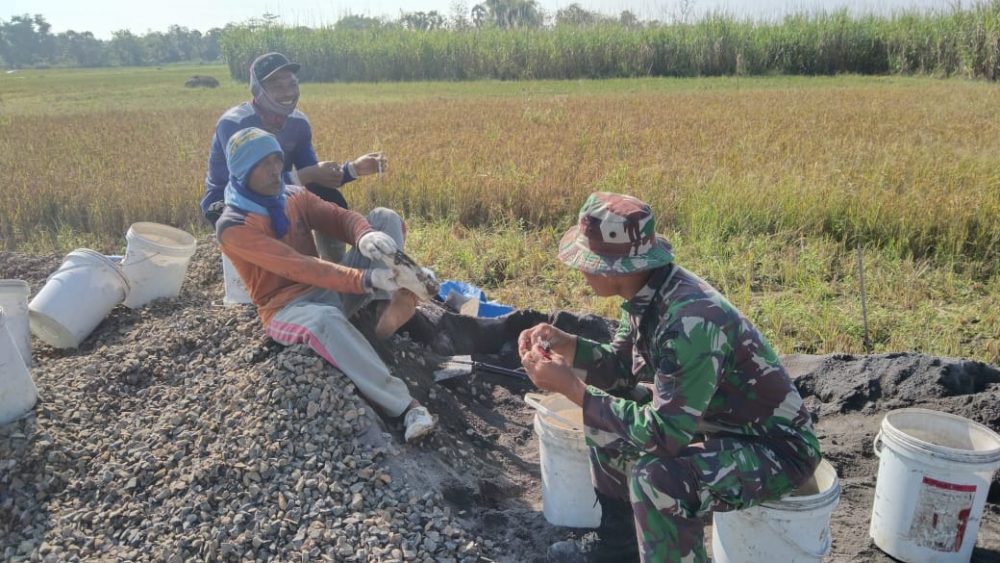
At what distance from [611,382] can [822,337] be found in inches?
103

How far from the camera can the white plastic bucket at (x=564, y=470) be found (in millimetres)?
3209

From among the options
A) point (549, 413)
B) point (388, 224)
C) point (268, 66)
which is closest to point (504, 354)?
point (388, 224)

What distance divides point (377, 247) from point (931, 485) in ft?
8.45

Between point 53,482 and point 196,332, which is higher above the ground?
point 196,332

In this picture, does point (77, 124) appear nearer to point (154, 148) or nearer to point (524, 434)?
point (154, 148)

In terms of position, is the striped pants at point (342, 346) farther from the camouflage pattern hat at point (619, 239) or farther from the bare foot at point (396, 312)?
the camouflage pattern hat at point (619, 239)

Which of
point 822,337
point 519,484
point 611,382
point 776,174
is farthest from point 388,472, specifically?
point 776,174

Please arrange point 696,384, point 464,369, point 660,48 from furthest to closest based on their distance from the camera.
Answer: point 660,48 < point 464,369 < point 696,384

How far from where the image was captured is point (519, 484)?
3871 mm

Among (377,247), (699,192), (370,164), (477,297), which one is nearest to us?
(377,247)

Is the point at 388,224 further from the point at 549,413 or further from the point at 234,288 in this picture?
the point at 549,413

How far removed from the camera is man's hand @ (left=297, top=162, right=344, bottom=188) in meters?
5.12

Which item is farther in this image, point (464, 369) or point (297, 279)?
point (464, 369)

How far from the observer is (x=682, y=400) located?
97.4 inches
